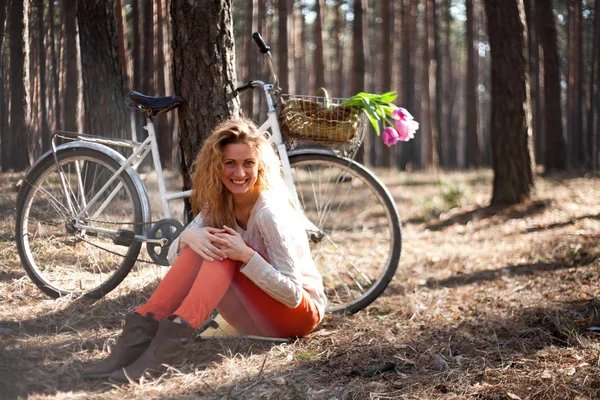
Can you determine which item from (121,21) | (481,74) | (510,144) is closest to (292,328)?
(121,21)

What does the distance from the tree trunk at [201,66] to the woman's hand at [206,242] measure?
2.88 feet

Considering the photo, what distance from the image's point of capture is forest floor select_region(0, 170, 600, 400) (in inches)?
92.0

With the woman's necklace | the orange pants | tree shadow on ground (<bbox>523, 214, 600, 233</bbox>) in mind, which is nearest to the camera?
the orange pants

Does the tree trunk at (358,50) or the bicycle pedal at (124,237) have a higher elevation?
the tree trunk at (358,50)

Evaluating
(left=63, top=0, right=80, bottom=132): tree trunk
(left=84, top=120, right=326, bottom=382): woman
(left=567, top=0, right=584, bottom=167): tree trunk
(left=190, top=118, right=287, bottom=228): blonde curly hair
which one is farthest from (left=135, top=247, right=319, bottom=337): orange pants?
(left=567, top=0, right=584, bottom=167): tree trunk

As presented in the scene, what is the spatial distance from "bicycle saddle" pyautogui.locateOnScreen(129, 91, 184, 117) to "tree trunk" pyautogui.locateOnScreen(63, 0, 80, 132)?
2.86 ft

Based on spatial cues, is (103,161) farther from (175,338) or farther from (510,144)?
(510,144)

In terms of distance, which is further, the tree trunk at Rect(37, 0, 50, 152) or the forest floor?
the tree trunk at Rect(37, 0, 50, 152)

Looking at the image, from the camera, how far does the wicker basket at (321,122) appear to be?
3.21 meters

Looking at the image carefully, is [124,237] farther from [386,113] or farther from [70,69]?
[386,113]

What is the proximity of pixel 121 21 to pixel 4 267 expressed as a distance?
7.09ft

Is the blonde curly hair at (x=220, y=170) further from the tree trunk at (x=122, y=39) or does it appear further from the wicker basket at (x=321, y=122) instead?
the tree trunk at (x=122, y=39)

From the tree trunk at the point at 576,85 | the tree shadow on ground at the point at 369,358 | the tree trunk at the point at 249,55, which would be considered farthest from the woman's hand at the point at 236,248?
the tree trunk at the point at 576,85

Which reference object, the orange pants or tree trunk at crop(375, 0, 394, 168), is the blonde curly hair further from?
tree trunk at crop(375, 0, 394, 168)
